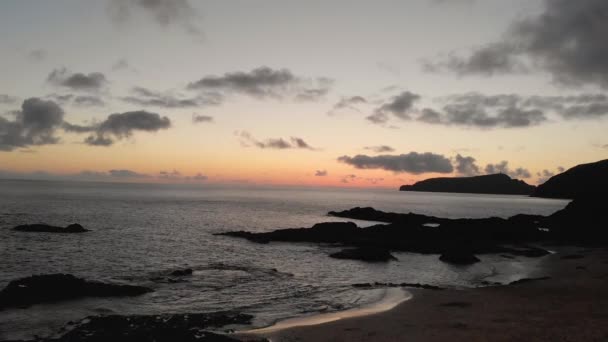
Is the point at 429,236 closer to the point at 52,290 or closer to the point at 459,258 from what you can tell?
the point at 459,258

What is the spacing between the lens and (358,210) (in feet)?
349

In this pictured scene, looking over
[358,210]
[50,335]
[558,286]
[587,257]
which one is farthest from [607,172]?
[50,335]

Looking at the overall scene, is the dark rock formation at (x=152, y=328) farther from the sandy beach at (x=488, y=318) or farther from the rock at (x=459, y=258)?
the rock at (x=459, y=258)

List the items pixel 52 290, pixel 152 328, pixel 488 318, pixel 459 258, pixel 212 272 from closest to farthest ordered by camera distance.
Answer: pixel 152 328, pixel 488 318, pixel 52 290, pixel 212 272, pixel 459 258

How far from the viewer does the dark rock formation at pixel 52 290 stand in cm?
2127

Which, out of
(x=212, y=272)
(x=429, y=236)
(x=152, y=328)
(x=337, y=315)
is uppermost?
(x=152, y=328)

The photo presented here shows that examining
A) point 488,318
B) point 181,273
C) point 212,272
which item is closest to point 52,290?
point 181,273

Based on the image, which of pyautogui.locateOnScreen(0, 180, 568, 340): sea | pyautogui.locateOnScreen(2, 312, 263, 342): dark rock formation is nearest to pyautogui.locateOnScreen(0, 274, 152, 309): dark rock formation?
pyautogui.locateOnScreen(0, 180, 568, 340): sea

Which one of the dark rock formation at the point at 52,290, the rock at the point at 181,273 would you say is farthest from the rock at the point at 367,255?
the dark rock formation at the point at 52,290

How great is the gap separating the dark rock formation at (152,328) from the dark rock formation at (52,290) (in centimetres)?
552

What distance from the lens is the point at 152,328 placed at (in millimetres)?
16109

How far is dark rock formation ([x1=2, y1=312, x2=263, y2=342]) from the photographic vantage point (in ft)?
48.9

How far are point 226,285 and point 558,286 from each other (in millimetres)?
21382

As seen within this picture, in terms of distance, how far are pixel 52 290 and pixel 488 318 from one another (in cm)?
2212
